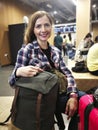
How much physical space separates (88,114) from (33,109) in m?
0.31

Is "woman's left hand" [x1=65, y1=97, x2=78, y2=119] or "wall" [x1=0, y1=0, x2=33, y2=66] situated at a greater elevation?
"wall" [x1=0, y1=0, x2=33, y2=66]

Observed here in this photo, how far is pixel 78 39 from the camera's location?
18.0 feet

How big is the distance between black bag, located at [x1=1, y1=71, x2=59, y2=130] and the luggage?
18cm

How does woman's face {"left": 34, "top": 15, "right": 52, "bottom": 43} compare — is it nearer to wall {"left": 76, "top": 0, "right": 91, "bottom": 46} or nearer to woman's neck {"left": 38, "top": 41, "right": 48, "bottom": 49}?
woman's neck {"left": 38, "top": 41, "right": 48, "bottom": 49}

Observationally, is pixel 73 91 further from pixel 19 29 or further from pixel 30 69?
pixel 19 29

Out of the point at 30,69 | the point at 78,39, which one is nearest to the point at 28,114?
the point at 30,69

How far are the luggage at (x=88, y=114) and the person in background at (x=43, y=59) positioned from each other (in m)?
0.14

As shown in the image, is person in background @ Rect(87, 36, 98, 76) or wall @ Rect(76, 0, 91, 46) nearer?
person in background @ Rect(87, 36, 98, 76)

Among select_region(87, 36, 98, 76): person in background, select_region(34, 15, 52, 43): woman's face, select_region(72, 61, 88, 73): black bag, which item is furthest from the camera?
select_region(72, 61, 88, 73): black bag

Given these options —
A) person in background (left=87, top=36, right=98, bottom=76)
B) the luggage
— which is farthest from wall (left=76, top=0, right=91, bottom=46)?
the luggage

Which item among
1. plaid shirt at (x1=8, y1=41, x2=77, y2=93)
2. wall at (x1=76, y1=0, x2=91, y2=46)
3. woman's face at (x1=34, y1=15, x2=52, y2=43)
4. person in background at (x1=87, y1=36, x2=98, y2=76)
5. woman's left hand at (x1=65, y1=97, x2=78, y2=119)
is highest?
wall at (x1=76, y1=0, x2=91, y2=46)

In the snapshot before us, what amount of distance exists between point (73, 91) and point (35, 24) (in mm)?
552

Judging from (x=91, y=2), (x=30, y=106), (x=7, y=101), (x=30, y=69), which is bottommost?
(x=7, y=101)

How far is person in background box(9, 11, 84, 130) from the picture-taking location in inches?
52.2
